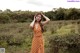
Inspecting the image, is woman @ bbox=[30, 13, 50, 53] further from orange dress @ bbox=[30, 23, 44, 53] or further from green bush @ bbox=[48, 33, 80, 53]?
green bush @ bbox=[48, 33, 80, 53]

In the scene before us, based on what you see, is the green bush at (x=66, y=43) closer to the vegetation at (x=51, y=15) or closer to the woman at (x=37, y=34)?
the woman at (x=37, y=34)

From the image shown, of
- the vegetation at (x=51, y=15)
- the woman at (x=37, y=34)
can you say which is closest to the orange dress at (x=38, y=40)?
the woman at (x=37, y=34)

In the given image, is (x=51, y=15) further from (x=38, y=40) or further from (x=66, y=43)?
(x=38, y=40)

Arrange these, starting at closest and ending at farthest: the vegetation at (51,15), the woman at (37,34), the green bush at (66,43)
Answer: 1. the woman at (37,34)
2. the green bush at (66,43)
3. the vegetation at (51,15)

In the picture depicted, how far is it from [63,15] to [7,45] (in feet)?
51.9

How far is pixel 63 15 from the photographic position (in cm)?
3031

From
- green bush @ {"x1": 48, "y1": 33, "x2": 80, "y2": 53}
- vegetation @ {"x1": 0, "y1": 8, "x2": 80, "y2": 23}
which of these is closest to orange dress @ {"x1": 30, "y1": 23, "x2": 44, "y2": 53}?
green bush @ {"x1": 48, "y1": 33, "x2": 80, "y2": 53}

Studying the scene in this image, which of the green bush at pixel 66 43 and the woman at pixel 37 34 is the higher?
the woman at pixel 37 34

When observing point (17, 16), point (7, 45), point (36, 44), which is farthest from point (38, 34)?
point (17, 16)

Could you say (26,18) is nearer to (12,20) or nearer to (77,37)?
(12,20)

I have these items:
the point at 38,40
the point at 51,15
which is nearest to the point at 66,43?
the point at 38,40

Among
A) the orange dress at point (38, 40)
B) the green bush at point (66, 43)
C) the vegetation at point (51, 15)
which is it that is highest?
the orange dress at point (38, 40)

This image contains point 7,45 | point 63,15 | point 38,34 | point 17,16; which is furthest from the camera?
point 17,16

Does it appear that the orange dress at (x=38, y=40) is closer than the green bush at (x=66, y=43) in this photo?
Yes
